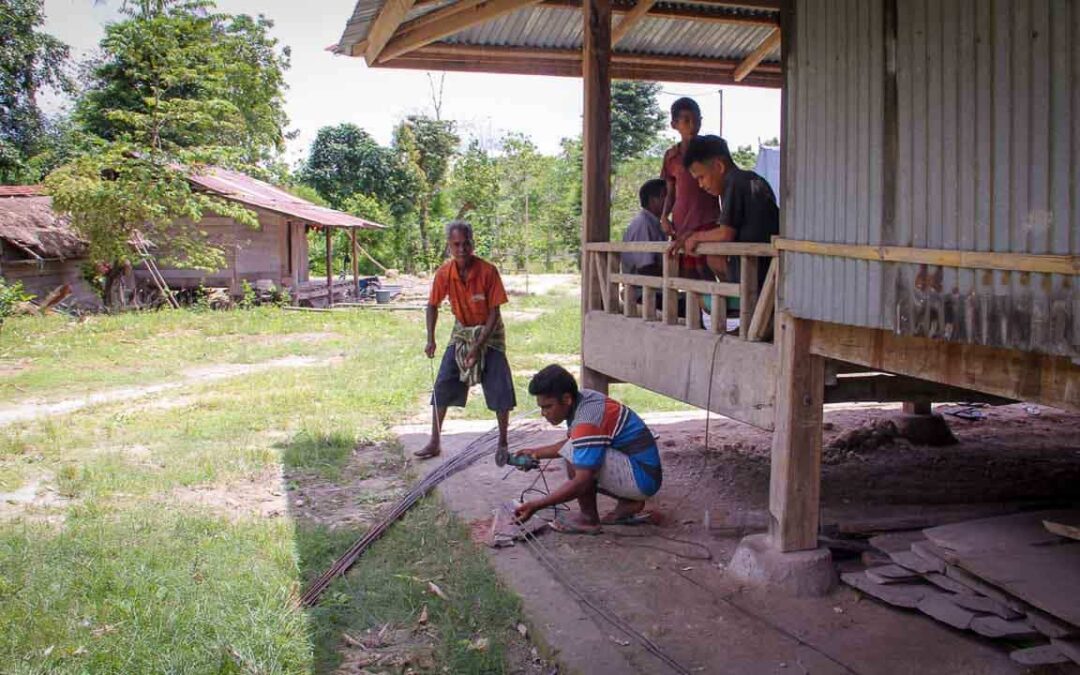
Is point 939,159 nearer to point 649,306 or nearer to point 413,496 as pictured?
point 649,306

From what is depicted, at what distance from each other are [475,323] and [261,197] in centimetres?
1909

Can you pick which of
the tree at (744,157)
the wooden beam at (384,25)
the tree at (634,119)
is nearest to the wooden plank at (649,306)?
the wooden beam at (384,25)

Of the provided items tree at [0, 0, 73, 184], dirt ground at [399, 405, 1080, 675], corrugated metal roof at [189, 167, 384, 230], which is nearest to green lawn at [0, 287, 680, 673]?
dirt ground at [399, 405, 1080, 675]

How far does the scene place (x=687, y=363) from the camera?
5832mm

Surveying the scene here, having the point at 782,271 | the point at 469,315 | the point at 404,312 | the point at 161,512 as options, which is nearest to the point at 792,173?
the point at 782,271

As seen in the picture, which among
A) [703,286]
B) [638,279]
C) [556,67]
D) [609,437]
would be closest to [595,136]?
[638,279]

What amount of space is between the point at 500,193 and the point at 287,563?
31440mm

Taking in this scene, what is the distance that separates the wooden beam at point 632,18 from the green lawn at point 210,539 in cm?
414

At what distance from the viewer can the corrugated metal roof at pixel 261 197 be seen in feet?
75.5

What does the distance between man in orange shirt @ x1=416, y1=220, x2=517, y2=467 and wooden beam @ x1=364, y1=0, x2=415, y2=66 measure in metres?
1.46

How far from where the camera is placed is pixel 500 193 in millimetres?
36281

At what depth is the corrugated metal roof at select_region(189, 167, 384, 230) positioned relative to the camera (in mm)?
23016

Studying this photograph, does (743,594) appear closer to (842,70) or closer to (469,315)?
(842,70)

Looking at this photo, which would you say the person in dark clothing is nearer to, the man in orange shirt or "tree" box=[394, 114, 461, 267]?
the man in orange shirt
